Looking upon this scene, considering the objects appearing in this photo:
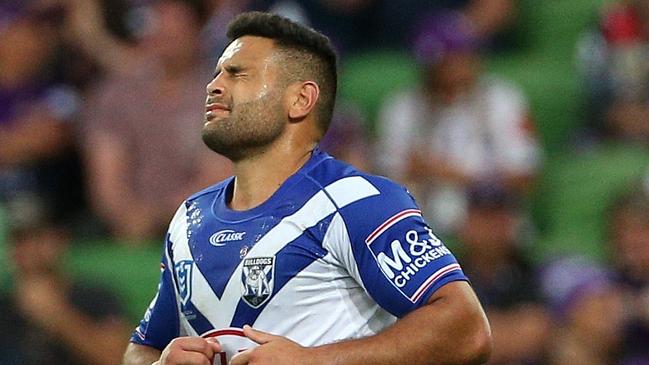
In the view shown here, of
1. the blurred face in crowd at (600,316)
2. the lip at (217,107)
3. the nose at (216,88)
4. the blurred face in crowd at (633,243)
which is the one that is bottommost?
the blurred face in crowd at (600,316)

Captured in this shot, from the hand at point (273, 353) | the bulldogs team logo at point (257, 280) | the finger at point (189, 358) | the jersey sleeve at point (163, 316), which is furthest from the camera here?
the jersey sleeve at point (163, 316)

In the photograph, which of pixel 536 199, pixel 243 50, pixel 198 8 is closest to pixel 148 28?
pixel 198 8

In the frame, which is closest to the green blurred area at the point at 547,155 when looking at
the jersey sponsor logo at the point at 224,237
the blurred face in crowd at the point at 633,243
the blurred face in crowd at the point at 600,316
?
the blurred face in crowd at the point at 633,243

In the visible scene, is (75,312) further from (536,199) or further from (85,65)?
(536,199)

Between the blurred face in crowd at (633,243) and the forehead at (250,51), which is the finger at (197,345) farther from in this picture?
the blurred face in crowd at (633,243)

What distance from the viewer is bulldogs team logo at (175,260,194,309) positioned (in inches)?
159

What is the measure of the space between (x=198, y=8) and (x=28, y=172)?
1477 mm

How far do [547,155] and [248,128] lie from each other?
5.13m

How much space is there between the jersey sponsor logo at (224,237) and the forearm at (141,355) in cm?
47

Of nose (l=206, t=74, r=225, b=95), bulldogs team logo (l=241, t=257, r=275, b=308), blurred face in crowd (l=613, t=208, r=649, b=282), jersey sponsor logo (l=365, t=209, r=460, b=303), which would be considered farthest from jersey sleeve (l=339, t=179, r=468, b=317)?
blurred face in crowd (l=613, t=208, r=649, b=282)

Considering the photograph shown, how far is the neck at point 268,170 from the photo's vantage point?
408 centimetres

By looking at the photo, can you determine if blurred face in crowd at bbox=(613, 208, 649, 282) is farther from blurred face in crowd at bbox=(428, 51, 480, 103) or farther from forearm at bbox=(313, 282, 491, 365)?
forearm at bbox=(313, 282, 491, 365)

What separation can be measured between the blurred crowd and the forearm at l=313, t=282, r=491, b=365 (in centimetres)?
369

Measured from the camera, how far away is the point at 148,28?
29.6 ft
